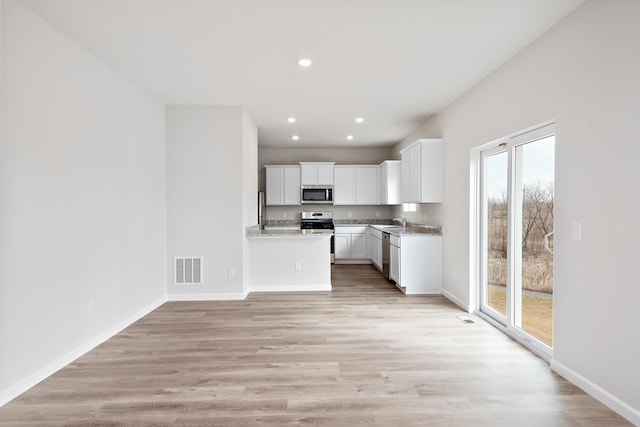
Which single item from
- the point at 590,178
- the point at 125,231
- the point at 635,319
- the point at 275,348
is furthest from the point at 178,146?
the point at 635,319

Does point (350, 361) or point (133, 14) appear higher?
point (133, 14)

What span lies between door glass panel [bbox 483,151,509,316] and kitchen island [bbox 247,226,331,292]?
2.22 meters

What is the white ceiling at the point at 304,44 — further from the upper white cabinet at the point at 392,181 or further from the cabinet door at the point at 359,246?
the cabinet door at the point at 359,246

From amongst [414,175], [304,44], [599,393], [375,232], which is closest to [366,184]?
[375,232]

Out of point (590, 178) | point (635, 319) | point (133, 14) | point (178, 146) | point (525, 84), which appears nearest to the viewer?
point (635, 319)

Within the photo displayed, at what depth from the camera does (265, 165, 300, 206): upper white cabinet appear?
7.54m

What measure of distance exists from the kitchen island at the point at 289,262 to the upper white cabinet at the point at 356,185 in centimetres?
258

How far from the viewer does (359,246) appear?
24.7 feet

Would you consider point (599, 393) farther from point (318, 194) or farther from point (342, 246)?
point (318, 194)

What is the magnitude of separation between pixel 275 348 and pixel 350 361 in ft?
2.33

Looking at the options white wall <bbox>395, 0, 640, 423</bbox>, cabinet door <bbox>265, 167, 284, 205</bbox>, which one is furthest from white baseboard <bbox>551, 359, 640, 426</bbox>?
cabinet door <bbox>265, 167, 284, 205</bbox>

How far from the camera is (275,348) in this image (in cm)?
305

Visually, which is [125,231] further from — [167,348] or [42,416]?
[42,416]

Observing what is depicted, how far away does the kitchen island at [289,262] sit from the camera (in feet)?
16.9
